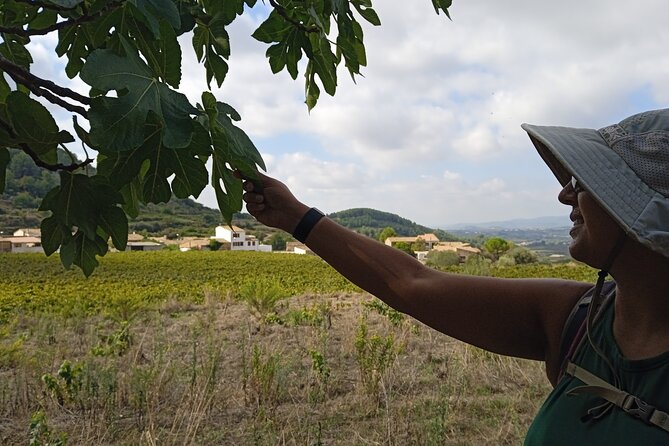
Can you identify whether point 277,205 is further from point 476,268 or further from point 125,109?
point 476,268

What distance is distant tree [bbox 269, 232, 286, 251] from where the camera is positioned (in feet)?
133

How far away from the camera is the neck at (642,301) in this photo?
718mm

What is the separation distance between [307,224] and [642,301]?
71cm

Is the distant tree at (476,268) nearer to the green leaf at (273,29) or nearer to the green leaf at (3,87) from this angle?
the green leaf at (273,29)

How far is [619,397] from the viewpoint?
687mm

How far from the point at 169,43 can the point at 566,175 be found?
0.72 m

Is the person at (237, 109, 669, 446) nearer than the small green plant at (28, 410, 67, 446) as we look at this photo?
Yes

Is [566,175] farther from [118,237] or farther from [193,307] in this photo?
[193,307]

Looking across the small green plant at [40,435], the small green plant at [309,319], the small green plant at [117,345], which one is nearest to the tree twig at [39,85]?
the small green plant at [40,435]

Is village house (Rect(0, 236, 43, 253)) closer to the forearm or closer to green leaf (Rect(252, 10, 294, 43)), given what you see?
green leaf (Rect(252, 10, 294, 43))

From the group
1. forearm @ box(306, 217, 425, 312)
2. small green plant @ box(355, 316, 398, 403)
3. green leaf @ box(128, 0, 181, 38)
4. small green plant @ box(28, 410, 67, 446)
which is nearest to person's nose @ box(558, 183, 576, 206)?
forearm @ box(306, 217, 425, 312)

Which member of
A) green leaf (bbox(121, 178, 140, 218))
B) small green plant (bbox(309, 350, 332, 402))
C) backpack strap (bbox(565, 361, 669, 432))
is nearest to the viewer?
backpack strap (bbox(565, 361, 669, 432))

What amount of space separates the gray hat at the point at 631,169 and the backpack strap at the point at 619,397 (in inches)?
8.0

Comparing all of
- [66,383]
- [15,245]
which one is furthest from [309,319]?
[15,245]
